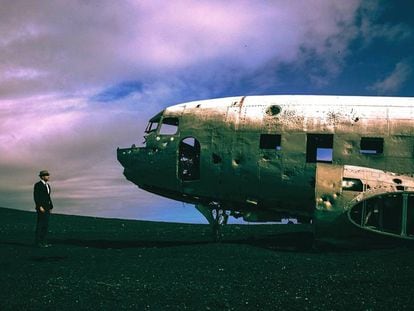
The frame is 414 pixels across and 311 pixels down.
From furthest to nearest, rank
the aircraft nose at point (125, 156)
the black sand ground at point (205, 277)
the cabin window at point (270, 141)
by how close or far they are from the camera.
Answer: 1. the aircraft nose at point (125, 156)
2. the cabin window at point (270, 141)
3. the black sand ground at point (205, 277)

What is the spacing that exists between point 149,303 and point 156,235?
45.2 ft

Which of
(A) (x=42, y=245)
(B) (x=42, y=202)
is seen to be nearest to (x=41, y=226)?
(A) (x=42, y=245)

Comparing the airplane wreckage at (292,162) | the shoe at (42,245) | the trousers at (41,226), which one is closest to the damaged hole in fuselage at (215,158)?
the airplane wreckage at (292,162)

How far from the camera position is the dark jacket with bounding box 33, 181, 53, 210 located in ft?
56.3

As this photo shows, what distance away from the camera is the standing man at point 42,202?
1714 centimetres

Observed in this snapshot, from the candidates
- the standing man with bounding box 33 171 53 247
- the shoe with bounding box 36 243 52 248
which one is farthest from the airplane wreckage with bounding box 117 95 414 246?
the shoe with bounding box 36 243 52 248

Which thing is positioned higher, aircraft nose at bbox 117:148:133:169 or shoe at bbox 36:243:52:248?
aircraft nose at bbox 117:148:133:169

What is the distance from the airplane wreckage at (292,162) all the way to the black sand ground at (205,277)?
5.09 feet

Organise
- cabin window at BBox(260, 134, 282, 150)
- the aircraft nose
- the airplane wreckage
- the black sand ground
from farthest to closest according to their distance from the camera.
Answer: the aircraft nose
cabin window at BBox(260, 134, 282, 150)
the airplane wreckage
the black sand ground

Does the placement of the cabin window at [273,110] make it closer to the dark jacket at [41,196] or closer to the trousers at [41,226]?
the dark jacket at [41,196]

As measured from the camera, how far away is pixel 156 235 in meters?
22.5

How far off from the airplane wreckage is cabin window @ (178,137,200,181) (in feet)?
0.14

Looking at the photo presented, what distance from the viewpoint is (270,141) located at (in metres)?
16.3

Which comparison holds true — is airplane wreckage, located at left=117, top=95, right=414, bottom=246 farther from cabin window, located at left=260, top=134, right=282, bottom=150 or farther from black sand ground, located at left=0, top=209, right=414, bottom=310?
black sand ground, located at left=0, top=209, right=414, bottom=310
